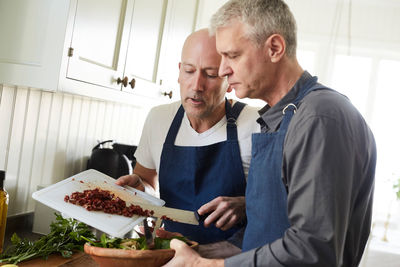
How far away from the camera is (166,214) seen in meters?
1.37

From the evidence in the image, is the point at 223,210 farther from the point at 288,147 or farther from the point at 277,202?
the point at 288,147

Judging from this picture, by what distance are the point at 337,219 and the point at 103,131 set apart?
1.96 meters

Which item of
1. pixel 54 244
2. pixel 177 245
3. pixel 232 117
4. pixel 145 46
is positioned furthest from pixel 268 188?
pixel 145 46

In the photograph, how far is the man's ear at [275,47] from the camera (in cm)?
109

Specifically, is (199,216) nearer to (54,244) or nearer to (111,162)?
(54,244)

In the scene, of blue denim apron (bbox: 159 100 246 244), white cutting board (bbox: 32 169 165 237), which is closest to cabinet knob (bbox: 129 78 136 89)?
blue denim apron (bbox: 159 100 246 244)

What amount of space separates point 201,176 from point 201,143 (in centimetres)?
12

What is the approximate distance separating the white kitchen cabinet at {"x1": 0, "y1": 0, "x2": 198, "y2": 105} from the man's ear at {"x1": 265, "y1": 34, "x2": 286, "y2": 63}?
707 millimetres

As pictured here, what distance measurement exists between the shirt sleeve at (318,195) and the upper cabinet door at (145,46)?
1.22 meters

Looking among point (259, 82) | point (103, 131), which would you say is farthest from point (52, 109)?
point (259, 82)

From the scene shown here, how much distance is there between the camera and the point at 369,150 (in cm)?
96

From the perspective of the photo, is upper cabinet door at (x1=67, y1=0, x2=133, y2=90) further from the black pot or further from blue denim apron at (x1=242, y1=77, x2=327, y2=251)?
blue denim apron at (x1=242, y1=77, x2=327, y2=251)

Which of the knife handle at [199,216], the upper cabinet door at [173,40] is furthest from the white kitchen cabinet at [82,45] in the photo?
the knife handle at [199,216]

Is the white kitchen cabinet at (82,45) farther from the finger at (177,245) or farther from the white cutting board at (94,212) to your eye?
the finger at (177,245)
